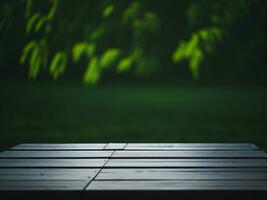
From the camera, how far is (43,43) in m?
4.29

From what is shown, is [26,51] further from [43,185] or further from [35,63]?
[43,185]

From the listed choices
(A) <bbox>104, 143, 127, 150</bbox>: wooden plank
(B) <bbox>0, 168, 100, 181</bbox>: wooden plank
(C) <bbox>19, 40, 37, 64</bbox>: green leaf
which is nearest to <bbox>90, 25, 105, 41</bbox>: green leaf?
(C) <bbox>19, 40, 37, 64</bbox>: green leaf

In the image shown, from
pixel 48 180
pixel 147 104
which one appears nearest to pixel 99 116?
pixel 147 104

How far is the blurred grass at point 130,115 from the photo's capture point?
9.56 m

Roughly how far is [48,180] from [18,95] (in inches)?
628

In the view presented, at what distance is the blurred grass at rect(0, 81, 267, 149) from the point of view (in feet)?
31.4

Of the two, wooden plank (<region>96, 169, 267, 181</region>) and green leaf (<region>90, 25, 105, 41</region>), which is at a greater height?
green leaf (<region>90, 25, 105, 41</region>)

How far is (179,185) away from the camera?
2.50m

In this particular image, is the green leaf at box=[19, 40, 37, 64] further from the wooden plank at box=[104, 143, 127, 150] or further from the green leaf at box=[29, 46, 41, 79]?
the wooden plank at box=[104, 143, 127, 150]

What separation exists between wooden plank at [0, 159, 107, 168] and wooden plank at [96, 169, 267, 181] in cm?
21

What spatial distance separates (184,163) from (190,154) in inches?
13.1

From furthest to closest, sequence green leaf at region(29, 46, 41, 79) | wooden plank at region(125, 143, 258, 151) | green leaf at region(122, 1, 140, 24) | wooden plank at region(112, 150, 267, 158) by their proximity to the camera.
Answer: green leaf at region(122, 1, 140, 24)
green leaf at region(29, 46, 41, 79)
wooden plank at region(125, 143, 258, 151)
wooden plank at region(112, 150, 267, 158)

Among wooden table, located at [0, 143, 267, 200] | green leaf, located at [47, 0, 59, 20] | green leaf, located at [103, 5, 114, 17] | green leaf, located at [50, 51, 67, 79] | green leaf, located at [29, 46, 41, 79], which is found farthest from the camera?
green leaf, located at [103, 5, 114, 17]
